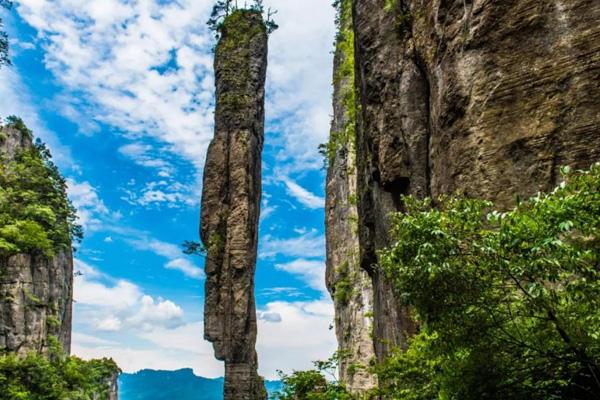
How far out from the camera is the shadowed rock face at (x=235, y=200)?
33469mm

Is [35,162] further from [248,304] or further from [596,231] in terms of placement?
[596,231]

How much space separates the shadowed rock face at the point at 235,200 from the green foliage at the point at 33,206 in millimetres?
9827

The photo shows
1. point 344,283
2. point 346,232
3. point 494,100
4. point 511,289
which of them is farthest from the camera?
point 346,232

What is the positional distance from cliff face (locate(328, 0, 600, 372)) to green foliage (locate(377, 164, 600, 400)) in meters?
1.63

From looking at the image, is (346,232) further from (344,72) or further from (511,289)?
(511,289)

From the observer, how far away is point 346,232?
89.4 feet

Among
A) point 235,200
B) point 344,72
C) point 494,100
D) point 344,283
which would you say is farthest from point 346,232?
point 494,100

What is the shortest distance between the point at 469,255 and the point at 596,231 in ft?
3.57

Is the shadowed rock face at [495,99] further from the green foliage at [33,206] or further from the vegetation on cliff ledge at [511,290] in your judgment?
the green foliage at [33,206]

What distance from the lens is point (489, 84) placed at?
7762 millimetres

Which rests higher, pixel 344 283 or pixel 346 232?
pixel 346 232

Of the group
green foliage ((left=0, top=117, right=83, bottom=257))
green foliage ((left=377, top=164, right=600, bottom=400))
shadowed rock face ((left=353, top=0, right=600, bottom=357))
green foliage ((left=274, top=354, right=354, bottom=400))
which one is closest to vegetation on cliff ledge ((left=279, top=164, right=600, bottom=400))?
green foliage ((left=377, top=164, right=600, bottom=400))

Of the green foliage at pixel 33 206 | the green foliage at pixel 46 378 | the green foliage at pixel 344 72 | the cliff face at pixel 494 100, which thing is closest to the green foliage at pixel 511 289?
the cliff face at pixel 494 100

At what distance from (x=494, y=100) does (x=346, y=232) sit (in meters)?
19.9
